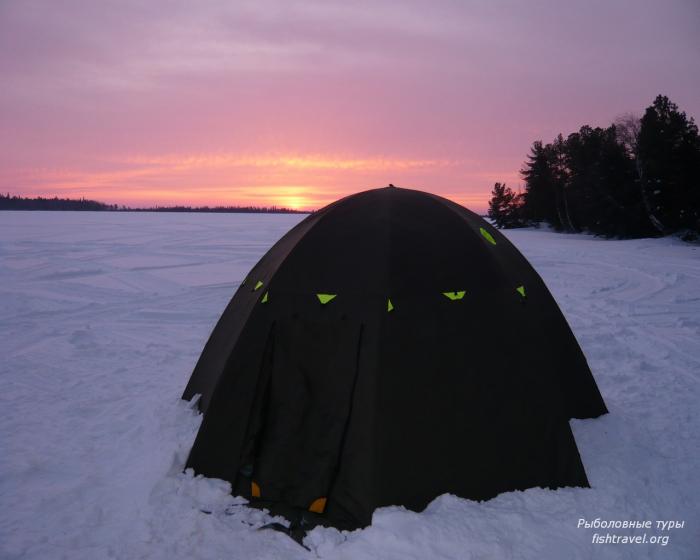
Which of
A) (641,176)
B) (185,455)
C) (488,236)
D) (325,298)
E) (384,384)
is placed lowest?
(185,455)

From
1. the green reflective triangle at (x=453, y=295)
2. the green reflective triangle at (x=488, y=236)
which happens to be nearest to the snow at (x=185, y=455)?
the green reflective triangle at (x=453, y=295)

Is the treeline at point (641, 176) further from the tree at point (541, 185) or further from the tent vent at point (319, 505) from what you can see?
the tent vent at point (319, 505)

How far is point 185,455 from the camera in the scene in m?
3.70

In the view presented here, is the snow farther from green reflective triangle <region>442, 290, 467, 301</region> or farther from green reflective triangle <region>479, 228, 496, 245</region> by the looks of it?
green reflective triangle <region>479, 228, 496, 245</region>

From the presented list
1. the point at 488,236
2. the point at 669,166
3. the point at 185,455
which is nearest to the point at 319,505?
the point at 185,455

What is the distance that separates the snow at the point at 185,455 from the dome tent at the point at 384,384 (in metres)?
0.20

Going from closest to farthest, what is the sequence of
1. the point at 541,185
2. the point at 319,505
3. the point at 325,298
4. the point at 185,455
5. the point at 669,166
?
the point at 319,505 < the point at 325,298 < the point at 185,455 < the point at 669,166 < the point at 541,185

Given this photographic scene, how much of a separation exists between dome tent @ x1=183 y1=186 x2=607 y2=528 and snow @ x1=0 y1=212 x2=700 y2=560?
202mm

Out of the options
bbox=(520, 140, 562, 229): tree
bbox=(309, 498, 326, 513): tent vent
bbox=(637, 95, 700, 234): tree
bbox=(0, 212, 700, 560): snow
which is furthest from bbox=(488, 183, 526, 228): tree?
bbox=(309, 498, 326, 513): tent vent

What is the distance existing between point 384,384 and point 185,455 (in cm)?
191

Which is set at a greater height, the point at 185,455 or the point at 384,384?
the point at 384,384

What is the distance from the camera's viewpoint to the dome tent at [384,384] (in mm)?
3037

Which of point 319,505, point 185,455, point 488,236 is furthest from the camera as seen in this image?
point 488,236

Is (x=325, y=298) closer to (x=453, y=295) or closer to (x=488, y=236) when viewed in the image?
(x=453, y=295)
